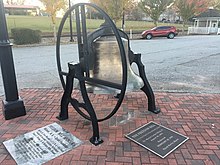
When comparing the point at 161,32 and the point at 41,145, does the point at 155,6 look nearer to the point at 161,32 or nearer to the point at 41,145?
the point at 161,32

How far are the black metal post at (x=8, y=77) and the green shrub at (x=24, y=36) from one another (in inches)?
452

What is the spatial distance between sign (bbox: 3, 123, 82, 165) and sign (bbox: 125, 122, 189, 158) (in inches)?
30.8

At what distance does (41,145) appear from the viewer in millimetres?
2619

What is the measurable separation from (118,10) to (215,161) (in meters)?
18.4

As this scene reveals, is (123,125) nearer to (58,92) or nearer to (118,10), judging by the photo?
(58,92)

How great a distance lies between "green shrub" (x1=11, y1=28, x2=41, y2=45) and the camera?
13.5 meters

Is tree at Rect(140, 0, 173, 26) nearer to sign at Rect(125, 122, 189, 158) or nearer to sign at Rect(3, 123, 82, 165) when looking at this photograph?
sign at Rect(125, 122, 189, 158)

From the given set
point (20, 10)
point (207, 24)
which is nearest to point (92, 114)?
point (207, 24)

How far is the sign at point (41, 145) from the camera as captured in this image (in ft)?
7.83

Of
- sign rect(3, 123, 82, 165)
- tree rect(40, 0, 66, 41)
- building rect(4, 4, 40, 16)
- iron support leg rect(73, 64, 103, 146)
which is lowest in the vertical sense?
sign rect(3, 123, 82, 165)

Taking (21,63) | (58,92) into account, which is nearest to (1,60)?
(58,92)

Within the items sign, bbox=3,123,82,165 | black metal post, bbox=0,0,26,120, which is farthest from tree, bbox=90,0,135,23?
sign, bbox=3,123,82,165

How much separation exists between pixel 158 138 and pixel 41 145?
1.50 meters

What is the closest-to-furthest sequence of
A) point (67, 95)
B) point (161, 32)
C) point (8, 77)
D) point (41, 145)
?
point (41, 145), point (67, 95), point (8, 77), point (161, 32)
